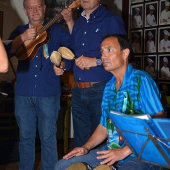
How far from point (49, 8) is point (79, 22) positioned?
1.66 metres

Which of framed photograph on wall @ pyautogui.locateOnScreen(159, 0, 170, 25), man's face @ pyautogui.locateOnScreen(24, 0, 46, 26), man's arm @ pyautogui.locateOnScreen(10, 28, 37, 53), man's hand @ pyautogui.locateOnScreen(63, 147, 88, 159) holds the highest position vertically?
framed photograph on wall @ pyautogui.locateOnScreen(159, 0, 170, 25)

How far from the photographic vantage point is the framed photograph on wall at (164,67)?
161 inches

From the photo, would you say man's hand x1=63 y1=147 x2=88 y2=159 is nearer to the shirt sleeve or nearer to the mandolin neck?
the shirt sleeve

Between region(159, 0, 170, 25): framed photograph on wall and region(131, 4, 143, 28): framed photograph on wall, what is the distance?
299mm

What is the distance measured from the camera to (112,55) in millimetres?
1803

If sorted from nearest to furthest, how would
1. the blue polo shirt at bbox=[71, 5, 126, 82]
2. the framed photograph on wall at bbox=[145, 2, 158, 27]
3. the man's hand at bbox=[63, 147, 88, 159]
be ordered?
the man's hand at bbox=[63, 147, 88, 159] < the blue polo shirt at bbox=[71, 5, 126, 82] < the framed photograph on wall at bbox=[145, 2, 158, 27]

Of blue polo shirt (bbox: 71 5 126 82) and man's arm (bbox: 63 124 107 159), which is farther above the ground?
blue polo shirt (bbox: 71 5 126 82)

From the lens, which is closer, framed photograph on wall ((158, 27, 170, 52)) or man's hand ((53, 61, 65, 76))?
man's hand ((53, 61, 65, 76))

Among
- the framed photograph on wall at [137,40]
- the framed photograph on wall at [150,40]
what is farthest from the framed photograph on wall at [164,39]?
the framed photograph on wall at [137,40]

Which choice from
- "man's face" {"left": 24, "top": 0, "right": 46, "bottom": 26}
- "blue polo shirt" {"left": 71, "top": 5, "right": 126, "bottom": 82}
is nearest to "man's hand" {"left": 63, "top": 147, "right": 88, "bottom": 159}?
"blue polo shirt" {"left": 71, "top": 5, "right": 126, "bottom": 82}

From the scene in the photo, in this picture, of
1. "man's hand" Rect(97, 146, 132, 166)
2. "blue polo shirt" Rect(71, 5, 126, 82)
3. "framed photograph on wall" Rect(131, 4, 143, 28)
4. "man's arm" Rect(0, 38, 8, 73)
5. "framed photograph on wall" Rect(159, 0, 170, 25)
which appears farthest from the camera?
"framed photograph on wall" Rect(131, 4, 143, 28)

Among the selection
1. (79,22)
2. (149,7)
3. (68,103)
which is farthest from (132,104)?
(149,7)

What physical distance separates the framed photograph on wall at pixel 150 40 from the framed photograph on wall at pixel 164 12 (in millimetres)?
148

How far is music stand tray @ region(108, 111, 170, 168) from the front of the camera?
1212mm
